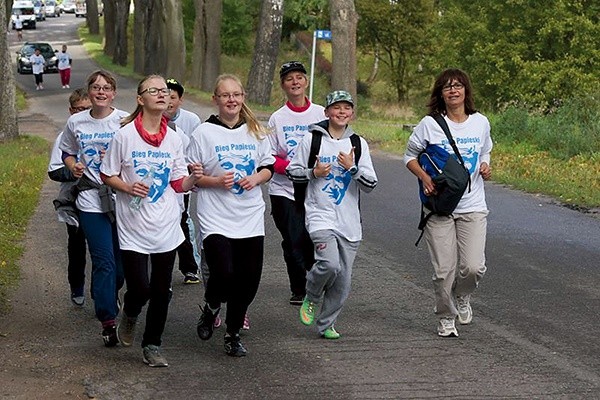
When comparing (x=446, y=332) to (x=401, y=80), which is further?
(x=401, y=80)

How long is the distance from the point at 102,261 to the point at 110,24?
63864 mm

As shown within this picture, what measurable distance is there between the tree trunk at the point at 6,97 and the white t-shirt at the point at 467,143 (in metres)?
19.3

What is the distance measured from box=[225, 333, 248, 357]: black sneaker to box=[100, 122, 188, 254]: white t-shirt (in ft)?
2.55

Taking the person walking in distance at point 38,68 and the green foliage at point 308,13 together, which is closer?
the person walking in distance at point 38,68

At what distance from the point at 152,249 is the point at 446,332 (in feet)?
7.36

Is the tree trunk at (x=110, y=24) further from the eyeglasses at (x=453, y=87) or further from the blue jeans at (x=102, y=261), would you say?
the eyeglasses at (x=453, y=87)

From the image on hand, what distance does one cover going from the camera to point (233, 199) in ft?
27.5

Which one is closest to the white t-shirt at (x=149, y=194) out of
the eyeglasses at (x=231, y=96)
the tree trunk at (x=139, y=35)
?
the eyeglasses at (x=231, y=96)

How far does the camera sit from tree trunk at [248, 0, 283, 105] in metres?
40.8

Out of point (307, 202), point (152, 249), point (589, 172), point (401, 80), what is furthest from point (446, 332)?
point (401, 80)

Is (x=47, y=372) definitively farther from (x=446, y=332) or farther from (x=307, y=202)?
(x=446, y=332)

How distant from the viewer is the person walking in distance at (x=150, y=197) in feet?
26.4

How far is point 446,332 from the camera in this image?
898 centimetres

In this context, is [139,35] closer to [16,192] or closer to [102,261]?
[16,192]
